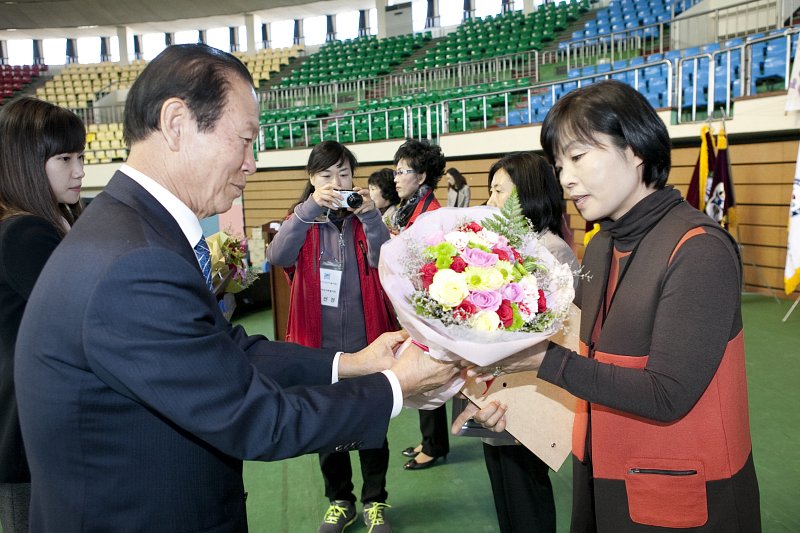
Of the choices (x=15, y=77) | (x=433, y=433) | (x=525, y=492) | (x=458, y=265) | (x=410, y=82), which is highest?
(x=15, y=77)

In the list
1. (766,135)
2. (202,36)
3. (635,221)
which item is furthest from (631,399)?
(202,36)

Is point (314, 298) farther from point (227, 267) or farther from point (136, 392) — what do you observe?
point (136, 392)

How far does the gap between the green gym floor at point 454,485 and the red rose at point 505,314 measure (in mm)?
1777

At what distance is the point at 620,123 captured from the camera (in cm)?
134

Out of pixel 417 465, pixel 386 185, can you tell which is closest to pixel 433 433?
pixel 417 465

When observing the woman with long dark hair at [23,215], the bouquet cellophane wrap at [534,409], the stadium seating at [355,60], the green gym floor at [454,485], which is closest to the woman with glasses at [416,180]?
the green gym floor at [454,485]

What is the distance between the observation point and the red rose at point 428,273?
1.26m

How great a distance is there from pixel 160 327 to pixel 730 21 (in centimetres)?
1161

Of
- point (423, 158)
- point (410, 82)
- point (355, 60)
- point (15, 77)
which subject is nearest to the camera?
point (423, 158)

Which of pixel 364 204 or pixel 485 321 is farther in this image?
pixel 364 204

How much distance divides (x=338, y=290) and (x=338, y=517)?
3.40 ft

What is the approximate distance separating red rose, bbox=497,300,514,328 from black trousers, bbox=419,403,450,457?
2191mm

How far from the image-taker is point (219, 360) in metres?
1.02

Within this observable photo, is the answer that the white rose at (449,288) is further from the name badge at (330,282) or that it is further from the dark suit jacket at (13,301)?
Result: the name badge at (330,282)
